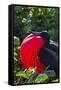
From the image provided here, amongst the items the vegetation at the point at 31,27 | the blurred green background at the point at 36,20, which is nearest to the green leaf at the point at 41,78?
the vegetation at the point at 31,27

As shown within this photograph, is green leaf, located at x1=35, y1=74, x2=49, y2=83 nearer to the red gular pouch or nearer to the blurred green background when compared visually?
the red gular pouch

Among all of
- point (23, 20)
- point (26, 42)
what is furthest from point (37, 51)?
point (23, 20)

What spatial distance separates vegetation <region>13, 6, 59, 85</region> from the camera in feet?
6.49

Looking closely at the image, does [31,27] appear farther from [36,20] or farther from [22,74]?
[22,74]

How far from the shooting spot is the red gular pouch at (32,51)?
201 cm

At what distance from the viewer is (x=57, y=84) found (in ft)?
6.93

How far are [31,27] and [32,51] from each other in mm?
164

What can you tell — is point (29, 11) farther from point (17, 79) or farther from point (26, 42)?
point (17, 79)

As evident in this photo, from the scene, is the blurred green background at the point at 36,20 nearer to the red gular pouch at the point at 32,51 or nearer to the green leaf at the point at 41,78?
the red gular pouch at the point at 32,51

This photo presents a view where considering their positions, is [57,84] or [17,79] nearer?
[17,79]

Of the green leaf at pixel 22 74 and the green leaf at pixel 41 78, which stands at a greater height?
the green leaf at pixel 22 74

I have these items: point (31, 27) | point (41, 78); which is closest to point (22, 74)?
point (41, 78)

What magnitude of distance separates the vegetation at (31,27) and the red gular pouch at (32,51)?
0.10 feet
